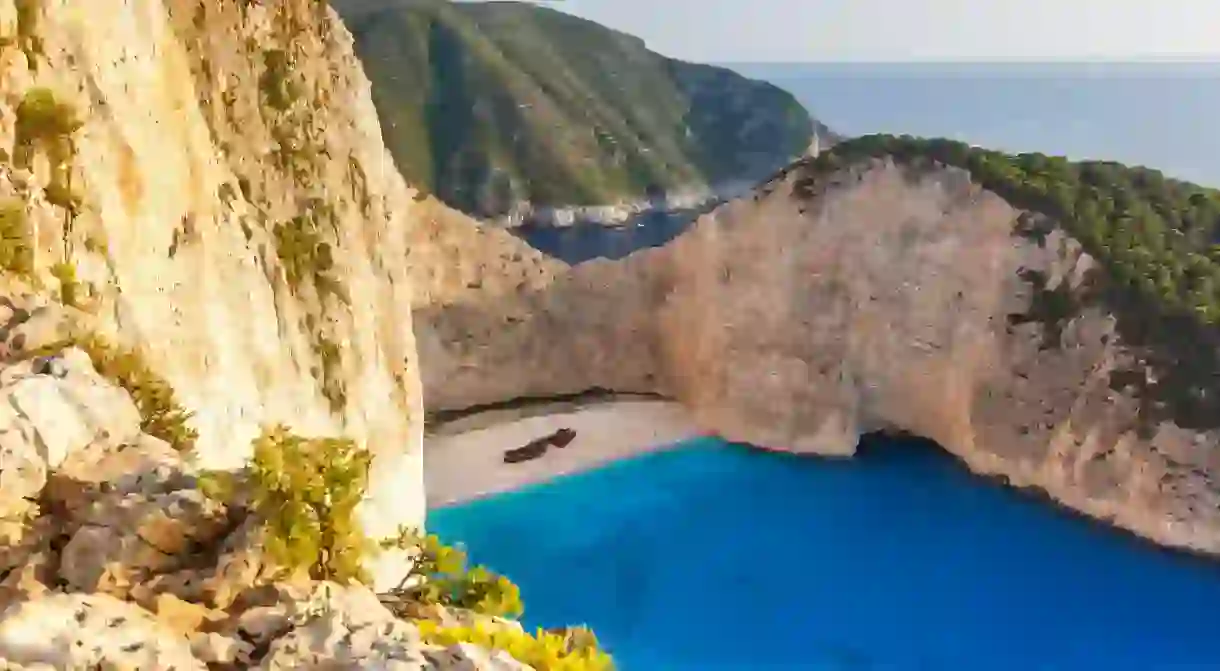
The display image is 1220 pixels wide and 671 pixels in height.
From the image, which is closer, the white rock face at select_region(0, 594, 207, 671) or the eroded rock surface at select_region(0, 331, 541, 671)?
the white rock face at select_region(0, 594, 207, 671)

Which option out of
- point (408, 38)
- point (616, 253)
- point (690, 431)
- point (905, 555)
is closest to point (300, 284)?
point (905, 555)

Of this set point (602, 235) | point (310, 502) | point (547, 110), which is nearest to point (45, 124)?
point (310, 502)

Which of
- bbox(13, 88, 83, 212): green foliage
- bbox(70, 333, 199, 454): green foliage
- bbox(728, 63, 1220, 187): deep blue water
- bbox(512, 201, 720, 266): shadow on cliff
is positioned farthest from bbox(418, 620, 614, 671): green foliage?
bbox(512, 201, 720, 266): shadow on cliff

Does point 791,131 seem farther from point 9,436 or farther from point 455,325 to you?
point 9,436

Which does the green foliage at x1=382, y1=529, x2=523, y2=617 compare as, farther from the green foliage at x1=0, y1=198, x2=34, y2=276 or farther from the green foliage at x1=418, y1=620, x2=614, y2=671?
the green foliage at x1=0, y1=198, x2=34, y2=276

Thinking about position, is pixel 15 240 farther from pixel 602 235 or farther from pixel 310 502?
pixel 602 235

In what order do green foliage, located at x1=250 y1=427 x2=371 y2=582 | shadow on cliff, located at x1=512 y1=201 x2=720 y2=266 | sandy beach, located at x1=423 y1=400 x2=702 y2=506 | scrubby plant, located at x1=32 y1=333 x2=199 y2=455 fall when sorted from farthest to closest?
shadow on cliff, located at x1=512 y1=201 x2=720 y2=266 < sandy beach, located at x1=423 y1=400 x2=702 y2=506 < scrubby plant, located at x1=32 y1=333 x2=199 y2=455 < green foliage, located at x1=250 y1=427 x2=371 y2=582
